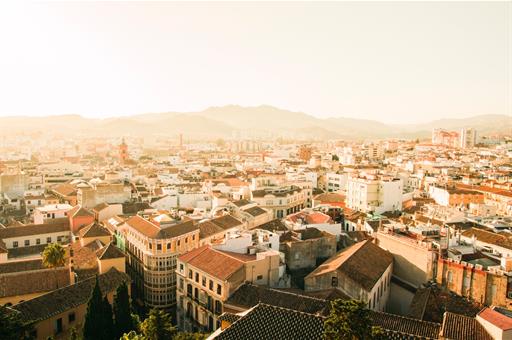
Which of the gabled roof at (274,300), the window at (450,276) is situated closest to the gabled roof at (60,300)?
the gabled roof at (274,300)

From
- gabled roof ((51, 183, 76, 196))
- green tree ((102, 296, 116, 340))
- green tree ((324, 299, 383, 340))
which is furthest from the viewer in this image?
gabled roof ((51, 183, 76, 196))

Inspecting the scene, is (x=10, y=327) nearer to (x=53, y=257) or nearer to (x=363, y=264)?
(x=53, y=257)

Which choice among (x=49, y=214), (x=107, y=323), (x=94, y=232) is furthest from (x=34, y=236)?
(x=107, y=323)

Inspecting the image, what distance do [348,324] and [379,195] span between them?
1905 inches

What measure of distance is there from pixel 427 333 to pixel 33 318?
2543cm

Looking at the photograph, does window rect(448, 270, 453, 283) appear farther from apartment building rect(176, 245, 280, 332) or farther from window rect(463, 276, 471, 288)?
apartment building rect(176, 245, 280, 332)

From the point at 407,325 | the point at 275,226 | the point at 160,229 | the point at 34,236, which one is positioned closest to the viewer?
the point at 407,325

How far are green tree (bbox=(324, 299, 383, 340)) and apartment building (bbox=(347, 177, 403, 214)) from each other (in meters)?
45.6

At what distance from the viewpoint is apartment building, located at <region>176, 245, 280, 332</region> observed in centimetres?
3175

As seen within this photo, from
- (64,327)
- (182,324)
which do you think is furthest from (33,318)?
→ (182,324)

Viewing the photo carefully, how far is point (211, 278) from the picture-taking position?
32.4 m

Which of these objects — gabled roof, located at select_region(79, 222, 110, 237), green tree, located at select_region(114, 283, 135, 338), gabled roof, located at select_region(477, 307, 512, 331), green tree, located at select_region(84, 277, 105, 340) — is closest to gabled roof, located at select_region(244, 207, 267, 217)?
gabled roof, located at select_region(79, 222, 110, 237)

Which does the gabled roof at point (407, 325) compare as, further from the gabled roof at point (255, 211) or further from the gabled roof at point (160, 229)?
the gabled roof at point (255, 211)

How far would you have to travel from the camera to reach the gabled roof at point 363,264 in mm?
32062
